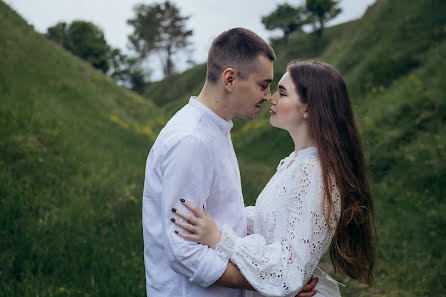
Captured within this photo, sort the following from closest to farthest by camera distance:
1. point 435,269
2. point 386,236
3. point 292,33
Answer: point 435,269 → point 386,236 → point 292,33

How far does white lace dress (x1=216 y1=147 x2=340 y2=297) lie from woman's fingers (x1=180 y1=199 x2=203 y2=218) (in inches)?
8.2

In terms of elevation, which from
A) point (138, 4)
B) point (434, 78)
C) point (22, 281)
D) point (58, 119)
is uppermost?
point (138, 4)

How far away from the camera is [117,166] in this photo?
9531 mm

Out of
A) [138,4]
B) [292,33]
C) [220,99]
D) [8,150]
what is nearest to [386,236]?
[220,99]

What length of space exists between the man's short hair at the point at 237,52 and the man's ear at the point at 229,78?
1.6 inches

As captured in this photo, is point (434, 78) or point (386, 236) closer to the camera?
point (386, 236)

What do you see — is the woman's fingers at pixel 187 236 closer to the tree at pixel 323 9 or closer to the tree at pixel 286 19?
the tree at pixel 323 9

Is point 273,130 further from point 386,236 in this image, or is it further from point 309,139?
point 309,139

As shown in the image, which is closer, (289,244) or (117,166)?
(289,244)

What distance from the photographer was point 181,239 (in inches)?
94.6

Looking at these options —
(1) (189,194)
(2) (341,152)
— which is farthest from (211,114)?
(2) (341,152)

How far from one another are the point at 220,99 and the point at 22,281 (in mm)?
3918

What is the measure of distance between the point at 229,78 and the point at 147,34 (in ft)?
180

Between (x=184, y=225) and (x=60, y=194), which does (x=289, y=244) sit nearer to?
(x=184, y=225)
